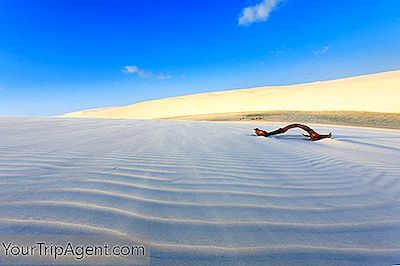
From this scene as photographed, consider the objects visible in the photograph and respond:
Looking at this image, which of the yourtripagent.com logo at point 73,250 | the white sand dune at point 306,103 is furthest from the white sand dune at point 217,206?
the white sand dune at point 306,103

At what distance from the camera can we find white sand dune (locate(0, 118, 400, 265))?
1.12m

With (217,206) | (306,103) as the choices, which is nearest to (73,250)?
(217,206)

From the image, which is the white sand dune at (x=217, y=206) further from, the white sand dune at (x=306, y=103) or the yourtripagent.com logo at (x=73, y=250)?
the white sand dune at (x=306, y=103)

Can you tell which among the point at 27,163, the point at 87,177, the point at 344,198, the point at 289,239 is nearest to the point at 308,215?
the point at 289,239

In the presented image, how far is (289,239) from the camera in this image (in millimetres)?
1204

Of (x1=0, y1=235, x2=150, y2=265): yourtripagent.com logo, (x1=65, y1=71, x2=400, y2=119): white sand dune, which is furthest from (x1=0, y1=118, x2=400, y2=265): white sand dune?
(x1=65, y1=71, x2=400, y2=119): white sand dune

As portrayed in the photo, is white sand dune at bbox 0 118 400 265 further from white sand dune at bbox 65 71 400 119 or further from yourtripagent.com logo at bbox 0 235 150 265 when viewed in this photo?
white sand dune at bbox 65 71 400 119

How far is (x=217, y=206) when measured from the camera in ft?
5.10

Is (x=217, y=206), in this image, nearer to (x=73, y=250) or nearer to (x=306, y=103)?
(x=73, y=250)

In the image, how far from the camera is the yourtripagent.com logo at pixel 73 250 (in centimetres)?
102

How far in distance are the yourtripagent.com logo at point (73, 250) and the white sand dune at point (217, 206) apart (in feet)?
0.17

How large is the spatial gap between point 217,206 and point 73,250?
76cm

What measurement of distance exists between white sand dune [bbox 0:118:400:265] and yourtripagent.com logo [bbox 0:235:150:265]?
0.05 meters

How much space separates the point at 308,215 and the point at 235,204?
393mm
